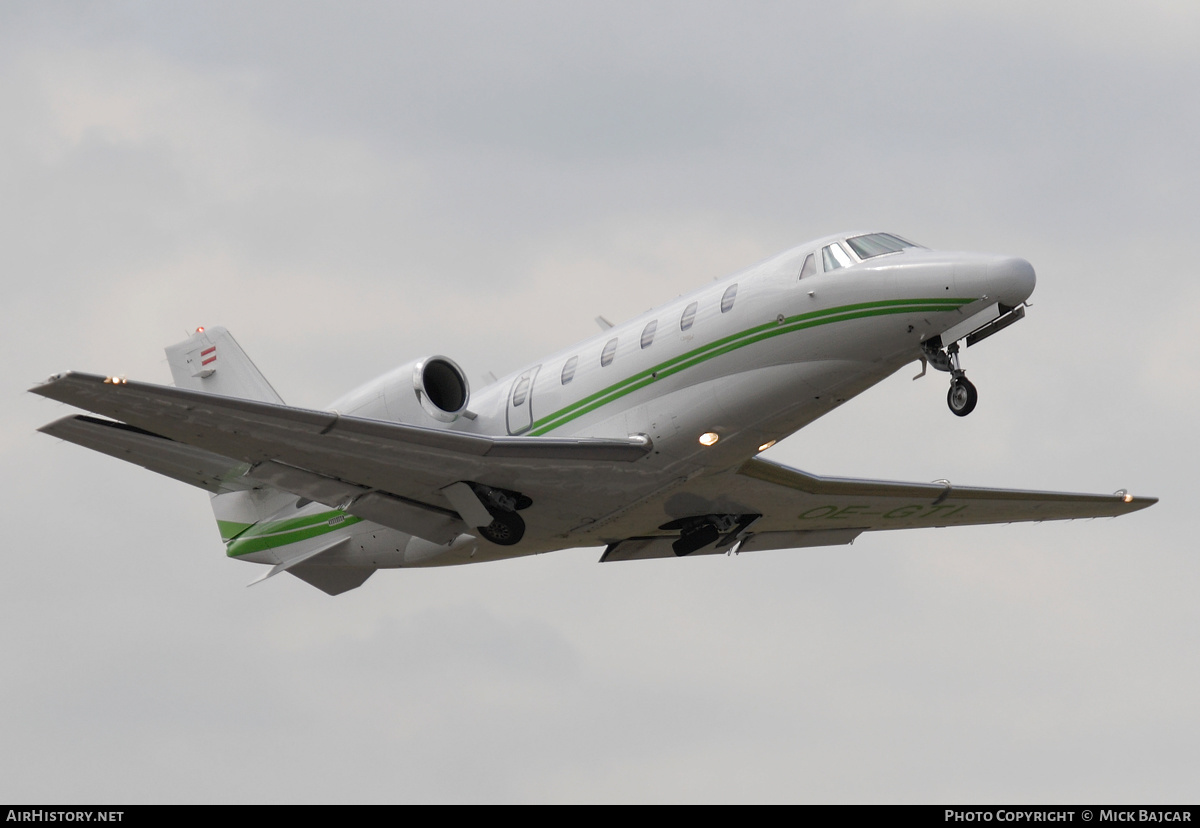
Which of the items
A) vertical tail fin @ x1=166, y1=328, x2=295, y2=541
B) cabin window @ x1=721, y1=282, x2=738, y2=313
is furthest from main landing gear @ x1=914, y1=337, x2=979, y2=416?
vertical tail fin @ x1=166, y1=328, x2=295, y2=541

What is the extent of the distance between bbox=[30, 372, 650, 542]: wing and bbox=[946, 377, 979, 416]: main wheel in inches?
146

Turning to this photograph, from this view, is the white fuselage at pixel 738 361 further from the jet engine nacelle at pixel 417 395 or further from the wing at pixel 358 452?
the wing at pixel 358 452

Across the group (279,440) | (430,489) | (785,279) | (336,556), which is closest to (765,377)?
(785,279)

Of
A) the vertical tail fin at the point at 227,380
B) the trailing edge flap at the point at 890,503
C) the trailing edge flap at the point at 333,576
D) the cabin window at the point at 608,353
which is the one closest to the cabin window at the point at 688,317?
the cabin window at the point at 608,353

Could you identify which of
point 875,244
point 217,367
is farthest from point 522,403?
point 217,367

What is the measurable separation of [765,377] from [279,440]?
5682mm

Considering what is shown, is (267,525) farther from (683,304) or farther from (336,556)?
(683,304)

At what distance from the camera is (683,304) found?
1948 centimetres

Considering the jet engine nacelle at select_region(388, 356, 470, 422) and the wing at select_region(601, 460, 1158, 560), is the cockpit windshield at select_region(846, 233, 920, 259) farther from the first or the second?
the jet engine nacelle at select_region(388, 356, 470, 422)

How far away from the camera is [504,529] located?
20125 millimetres

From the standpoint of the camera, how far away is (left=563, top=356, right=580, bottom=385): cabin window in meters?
20.3

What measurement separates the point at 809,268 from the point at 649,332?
2.25 metres

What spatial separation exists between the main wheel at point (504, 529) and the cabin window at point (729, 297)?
3.77 m

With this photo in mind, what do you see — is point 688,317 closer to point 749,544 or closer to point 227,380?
point 749,544
